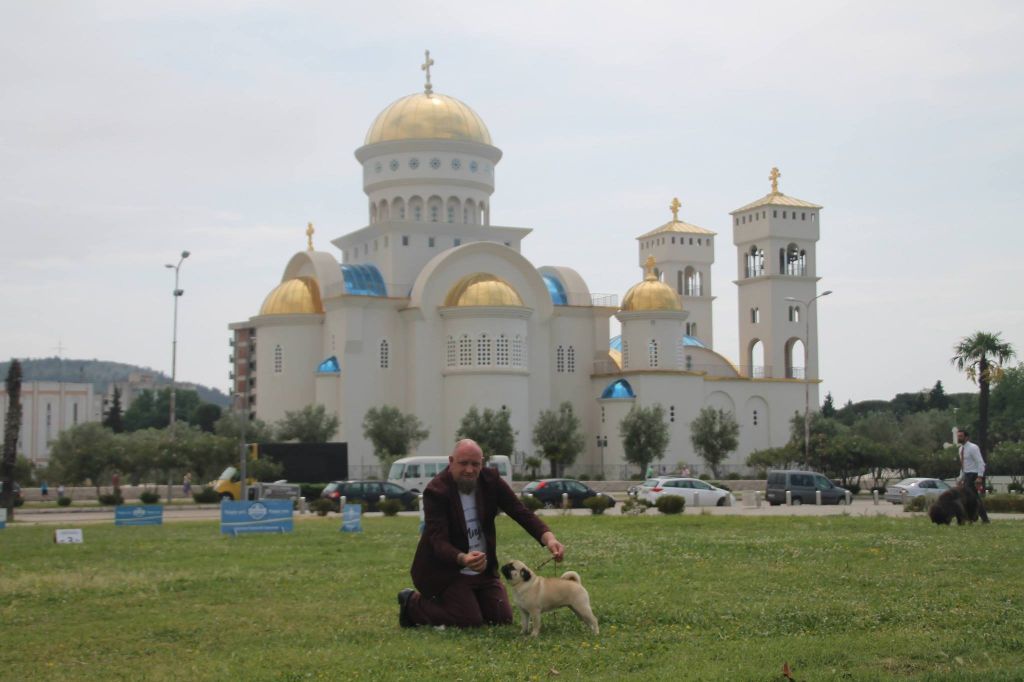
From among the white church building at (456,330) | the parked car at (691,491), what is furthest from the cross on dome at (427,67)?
the parked car at (691,491)

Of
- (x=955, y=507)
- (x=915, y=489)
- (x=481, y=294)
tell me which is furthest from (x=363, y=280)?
(x=955, y=507)

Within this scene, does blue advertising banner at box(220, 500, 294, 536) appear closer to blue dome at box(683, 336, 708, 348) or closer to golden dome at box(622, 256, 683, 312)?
golden dome at box(622, 256, 683, 312)

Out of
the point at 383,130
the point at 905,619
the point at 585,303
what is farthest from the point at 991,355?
the point at 905,619

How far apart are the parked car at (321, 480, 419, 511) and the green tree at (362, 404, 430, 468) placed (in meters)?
18.1

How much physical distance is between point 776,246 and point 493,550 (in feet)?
207

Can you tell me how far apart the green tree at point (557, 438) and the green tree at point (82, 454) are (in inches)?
725

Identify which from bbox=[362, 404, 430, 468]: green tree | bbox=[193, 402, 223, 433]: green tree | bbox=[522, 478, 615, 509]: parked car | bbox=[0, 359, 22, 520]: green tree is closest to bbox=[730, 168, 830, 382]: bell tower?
bbox=[362, 404, 430, 468]: green tree

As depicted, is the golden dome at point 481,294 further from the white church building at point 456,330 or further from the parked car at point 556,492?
the parked car at point 556,492

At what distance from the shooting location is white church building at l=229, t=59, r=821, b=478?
57.8 metres

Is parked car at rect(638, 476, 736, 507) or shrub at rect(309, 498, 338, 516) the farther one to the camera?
parked car at rect(638, 476, 736, 507)

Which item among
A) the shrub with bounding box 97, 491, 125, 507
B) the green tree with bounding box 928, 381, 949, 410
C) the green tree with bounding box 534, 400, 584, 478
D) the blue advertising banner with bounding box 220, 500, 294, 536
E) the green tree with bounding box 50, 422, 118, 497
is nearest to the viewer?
the blue advertising banner with bounding box 220, 500, 294, 536

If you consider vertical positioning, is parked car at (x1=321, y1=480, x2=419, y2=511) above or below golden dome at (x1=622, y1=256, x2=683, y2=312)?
below

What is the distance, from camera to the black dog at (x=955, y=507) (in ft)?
65.2

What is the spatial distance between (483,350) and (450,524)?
4695cm
